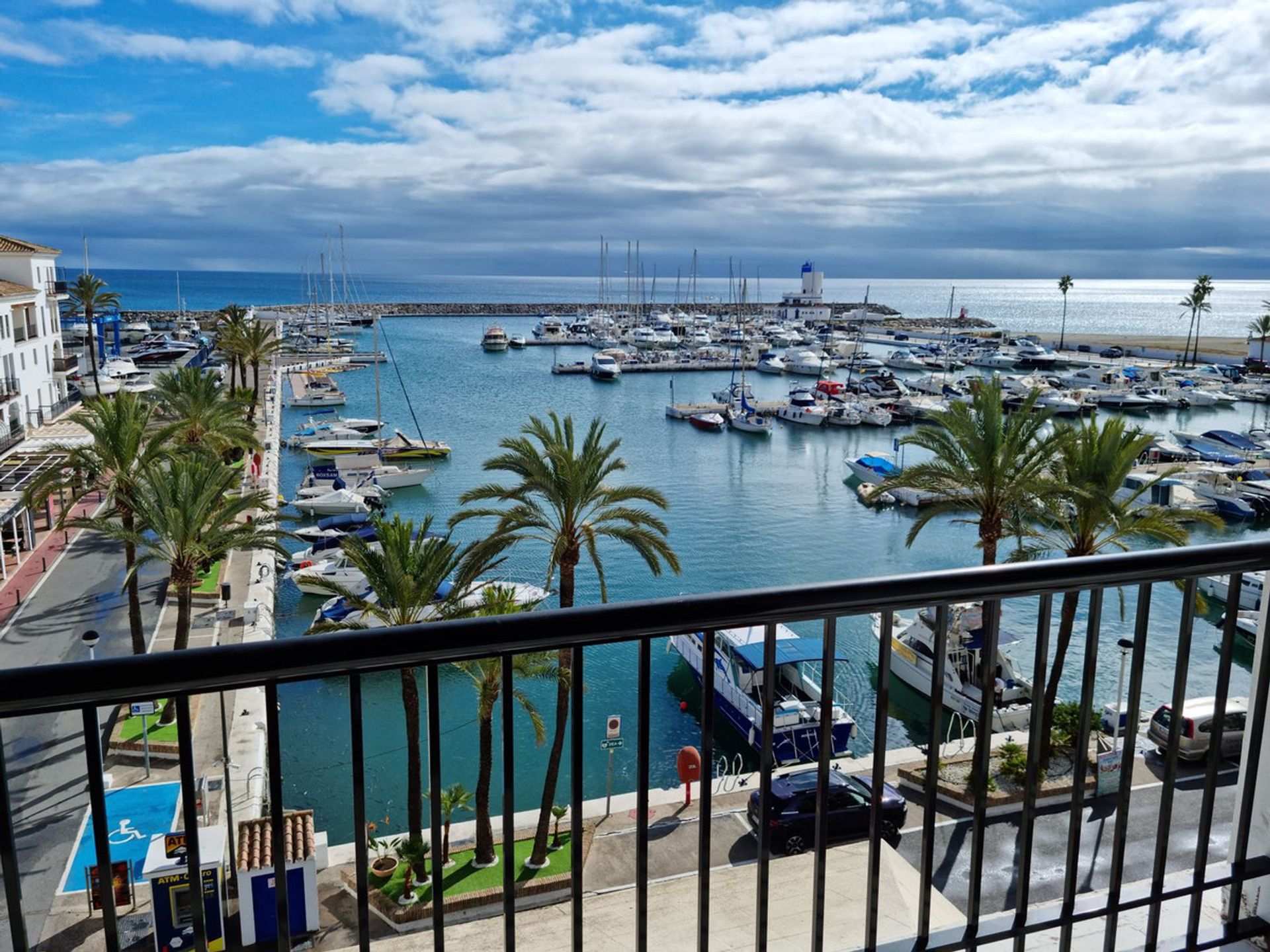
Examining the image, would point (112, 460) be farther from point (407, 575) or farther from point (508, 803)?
point (508, 803)

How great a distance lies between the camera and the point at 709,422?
5491 centimetres

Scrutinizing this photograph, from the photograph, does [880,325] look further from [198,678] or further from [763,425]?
[198,678]

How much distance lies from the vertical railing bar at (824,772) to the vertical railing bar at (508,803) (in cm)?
58

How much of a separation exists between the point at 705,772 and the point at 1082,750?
3.11 ft

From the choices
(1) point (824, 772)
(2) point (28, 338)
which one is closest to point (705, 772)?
(1) point (824, 772)

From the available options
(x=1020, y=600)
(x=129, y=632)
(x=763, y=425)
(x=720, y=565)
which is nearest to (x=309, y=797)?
(x=129, y=632)

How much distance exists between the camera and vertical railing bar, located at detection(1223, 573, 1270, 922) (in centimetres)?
257

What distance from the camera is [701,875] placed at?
2057 millimetres

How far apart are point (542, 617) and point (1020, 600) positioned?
29.7 meters

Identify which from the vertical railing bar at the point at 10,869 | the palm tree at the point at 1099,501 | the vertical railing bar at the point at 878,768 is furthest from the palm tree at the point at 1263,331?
the vertical railing bar at the point at 10,869

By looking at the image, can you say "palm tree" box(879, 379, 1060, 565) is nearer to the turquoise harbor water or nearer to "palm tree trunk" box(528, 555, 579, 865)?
the turquoise harbor water

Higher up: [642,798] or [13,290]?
[13,290]

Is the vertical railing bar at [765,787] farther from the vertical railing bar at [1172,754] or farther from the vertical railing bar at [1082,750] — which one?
the vertical railing bar at [1172,754]

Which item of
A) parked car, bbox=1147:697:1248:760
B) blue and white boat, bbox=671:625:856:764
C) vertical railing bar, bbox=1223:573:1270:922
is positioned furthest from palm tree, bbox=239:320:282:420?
vertical railing bar, bbox=1223:573:1270:922
